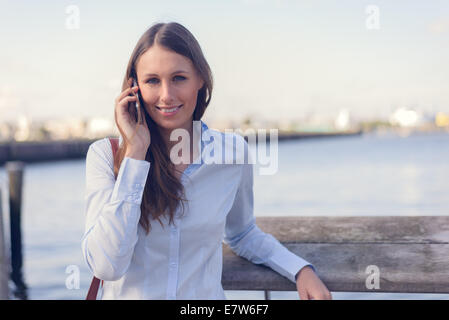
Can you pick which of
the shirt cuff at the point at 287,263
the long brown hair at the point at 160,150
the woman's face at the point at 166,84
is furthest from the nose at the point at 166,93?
the shirt cuff at the point at 287,263

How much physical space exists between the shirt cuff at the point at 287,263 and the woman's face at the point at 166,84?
0.63m

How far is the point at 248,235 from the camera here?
208 cm

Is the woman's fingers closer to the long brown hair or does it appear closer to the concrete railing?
the long brown hair

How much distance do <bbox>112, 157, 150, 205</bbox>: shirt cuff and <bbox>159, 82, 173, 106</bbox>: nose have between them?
239mm

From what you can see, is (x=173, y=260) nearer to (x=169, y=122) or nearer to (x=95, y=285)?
(x=95, y=285)

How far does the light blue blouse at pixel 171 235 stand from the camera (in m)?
1.61

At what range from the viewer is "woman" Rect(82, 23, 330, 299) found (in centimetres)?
171

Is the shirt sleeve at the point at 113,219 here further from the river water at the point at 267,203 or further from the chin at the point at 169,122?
the river water at the point at 267,203

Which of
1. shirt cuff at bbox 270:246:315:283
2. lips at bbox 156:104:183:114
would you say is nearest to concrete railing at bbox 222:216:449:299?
shirt cuff at bbox 270:246:315:283

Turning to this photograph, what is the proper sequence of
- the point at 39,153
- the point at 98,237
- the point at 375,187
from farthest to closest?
the point at 39,153, the point at 375,187, the point at 98,237
